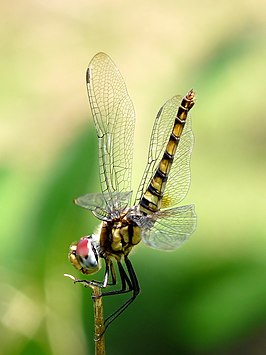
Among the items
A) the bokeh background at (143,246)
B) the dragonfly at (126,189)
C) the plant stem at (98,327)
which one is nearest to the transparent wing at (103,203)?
the dragonfly at (126,189)

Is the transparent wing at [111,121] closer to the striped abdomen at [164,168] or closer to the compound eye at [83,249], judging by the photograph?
the striped abdomen at [164,168]

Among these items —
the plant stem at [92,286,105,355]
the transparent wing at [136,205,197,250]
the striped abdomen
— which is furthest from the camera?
the striped abdomen

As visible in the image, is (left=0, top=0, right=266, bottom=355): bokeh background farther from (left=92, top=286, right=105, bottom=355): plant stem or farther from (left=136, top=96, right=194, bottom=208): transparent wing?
(left=92, top=286, right=105, bottom=355): plant stem

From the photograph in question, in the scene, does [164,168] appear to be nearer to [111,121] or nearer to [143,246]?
[111,121]

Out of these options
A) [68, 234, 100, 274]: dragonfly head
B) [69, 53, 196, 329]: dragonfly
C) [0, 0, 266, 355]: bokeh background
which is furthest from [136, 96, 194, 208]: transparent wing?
[68, 234, 100, 274]: dragonfly head
